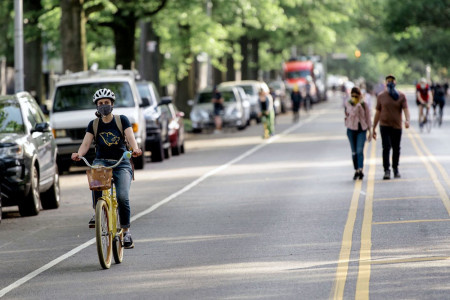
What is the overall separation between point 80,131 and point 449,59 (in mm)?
58872

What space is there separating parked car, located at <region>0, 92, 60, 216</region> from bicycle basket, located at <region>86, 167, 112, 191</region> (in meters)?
5.18

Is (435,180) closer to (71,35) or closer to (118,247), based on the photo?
(118,247)

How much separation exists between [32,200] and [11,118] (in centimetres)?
134

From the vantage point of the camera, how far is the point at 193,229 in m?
14.4

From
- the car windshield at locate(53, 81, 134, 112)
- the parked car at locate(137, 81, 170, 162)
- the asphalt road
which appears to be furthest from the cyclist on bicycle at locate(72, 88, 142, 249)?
the parked car at locate(137, 81, 170, 162)

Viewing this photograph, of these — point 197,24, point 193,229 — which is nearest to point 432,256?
point 193,229

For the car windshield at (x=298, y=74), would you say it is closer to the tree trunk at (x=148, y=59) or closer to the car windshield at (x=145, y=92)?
the tree trunk at (x=148, y=59)

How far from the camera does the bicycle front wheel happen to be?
11.0 metres

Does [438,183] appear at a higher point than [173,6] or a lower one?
lower

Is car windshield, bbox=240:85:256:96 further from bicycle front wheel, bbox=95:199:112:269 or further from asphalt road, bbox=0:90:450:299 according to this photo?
bicycle front wheel, bbox=95:199:112:269

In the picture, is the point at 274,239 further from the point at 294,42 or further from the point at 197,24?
the point at 294,42

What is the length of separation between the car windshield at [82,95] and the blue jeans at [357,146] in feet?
21.6

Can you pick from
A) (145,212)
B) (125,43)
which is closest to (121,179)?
(145,212)

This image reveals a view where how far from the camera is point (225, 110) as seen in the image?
144 ft
